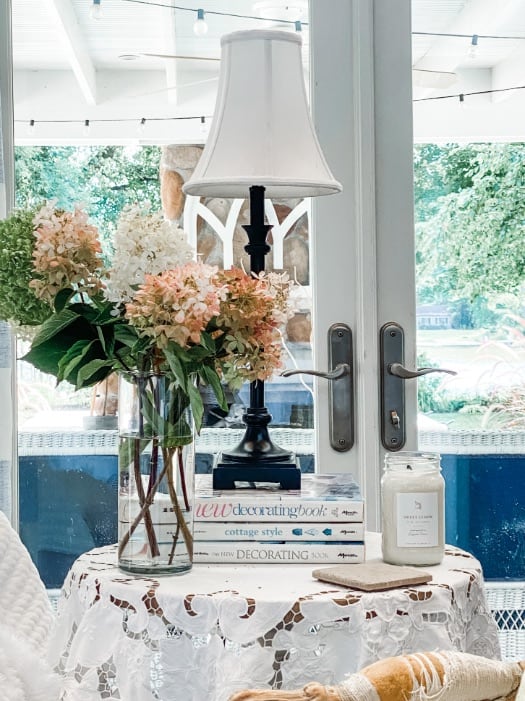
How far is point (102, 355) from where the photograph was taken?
166 centimetres

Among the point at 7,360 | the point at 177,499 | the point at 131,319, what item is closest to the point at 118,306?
the point at 131,319

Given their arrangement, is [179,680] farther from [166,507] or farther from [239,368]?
[239,368]

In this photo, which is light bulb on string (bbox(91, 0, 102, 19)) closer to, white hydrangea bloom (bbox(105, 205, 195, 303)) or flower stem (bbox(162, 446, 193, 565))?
white hydrangea bloom (bbox(105, 205, 195, 303))

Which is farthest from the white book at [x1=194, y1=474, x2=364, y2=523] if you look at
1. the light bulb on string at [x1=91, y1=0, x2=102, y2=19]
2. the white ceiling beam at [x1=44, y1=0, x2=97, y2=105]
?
the light bulb on string at [x1=91, y1=0, x2=102, y2=19]

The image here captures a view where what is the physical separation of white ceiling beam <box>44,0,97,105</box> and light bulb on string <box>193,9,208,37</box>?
11.1 inches

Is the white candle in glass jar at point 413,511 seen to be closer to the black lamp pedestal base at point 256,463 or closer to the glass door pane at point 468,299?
the black lamp pedestal base at point 256,463

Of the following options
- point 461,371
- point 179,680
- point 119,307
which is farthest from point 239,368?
point 461,371

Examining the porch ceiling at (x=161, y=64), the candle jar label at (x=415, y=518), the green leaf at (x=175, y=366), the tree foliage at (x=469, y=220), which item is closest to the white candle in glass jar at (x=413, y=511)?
the candle jar label at (x=415, y=518)

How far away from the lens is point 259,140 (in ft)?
6.21

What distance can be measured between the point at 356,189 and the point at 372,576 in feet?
4.09

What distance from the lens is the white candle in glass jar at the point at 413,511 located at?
170 centimetres

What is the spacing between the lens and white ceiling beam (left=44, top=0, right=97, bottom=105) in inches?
103

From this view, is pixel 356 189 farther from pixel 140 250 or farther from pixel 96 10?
pixel 140 250

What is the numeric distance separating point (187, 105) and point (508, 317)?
996 millimetres
